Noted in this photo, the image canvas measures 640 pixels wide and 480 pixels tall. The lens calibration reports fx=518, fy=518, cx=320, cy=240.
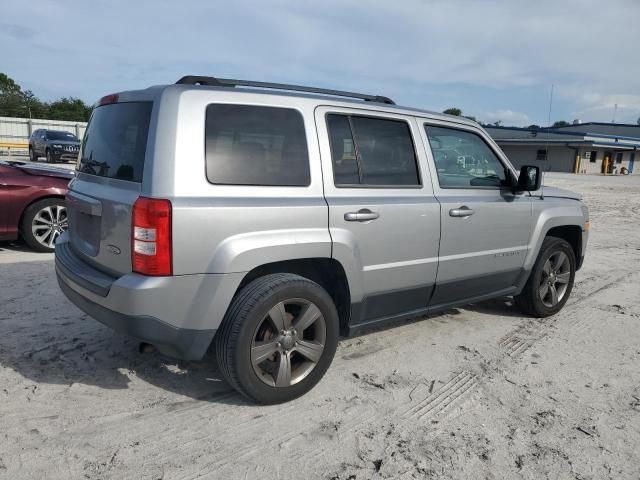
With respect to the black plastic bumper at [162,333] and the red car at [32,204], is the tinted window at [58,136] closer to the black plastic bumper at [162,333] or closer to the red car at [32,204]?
the red car at [32,204]

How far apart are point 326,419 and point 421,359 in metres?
1.17

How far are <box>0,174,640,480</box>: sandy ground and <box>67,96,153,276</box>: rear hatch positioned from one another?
2.90 feet

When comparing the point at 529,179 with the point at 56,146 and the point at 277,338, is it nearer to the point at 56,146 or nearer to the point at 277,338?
the point at 277,338

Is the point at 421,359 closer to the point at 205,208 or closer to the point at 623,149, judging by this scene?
the point at 205,208

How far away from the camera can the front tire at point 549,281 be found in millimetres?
4914

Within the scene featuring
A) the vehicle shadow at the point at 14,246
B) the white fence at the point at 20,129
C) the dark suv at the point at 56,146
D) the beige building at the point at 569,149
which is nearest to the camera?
A: the vehicle shadow at the point at 14,246

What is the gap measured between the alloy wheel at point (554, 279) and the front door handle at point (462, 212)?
4.51ft

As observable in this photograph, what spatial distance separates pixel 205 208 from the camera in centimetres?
278

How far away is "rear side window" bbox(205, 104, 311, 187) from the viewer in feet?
9.60

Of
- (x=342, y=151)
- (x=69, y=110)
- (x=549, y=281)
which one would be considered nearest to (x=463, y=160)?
(x=342, y=151)

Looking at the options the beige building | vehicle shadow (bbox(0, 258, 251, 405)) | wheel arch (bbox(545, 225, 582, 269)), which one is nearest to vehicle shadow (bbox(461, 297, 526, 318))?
wheel arch (bbox(545, 225, 582, 269))

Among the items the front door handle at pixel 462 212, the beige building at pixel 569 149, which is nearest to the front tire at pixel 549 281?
the front door handle at pixel 462 212

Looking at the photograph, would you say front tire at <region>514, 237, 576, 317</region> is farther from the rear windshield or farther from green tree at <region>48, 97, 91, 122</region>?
green tree at <region>48, 97, 91, 122</region>

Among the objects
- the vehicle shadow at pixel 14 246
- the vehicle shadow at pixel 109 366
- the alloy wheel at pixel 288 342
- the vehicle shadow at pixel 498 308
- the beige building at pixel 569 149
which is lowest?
the vehicle shadow at pixel 109 366
